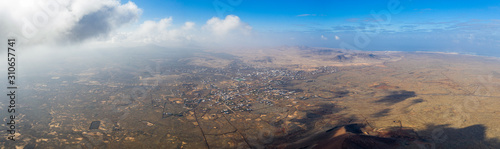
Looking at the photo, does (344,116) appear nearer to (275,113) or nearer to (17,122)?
(275,113)

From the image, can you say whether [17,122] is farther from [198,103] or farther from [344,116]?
[344,116]

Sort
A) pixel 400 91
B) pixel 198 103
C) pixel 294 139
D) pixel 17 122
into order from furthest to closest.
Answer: pixel 400 91, pixel 198 103, pixel 17 122, pixel 294 139

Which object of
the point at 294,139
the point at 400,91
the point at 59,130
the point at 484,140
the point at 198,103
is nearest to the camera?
the point at 484,140

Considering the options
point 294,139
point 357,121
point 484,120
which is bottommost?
point 294,139

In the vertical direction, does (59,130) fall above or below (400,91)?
below

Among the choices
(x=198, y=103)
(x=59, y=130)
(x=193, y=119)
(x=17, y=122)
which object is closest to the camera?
(x=59, y=130)

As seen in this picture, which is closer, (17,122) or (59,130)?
(59,130)

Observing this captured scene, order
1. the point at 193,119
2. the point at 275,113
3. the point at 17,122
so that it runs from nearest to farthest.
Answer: the point at 17,122
the point at 193,119
the point at 275,113

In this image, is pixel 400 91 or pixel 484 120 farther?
pixel 400 91

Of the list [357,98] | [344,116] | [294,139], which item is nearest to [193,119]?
[294,139]

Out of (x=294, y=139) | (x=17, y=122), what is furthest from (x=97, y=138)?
(x=294, y=139)
